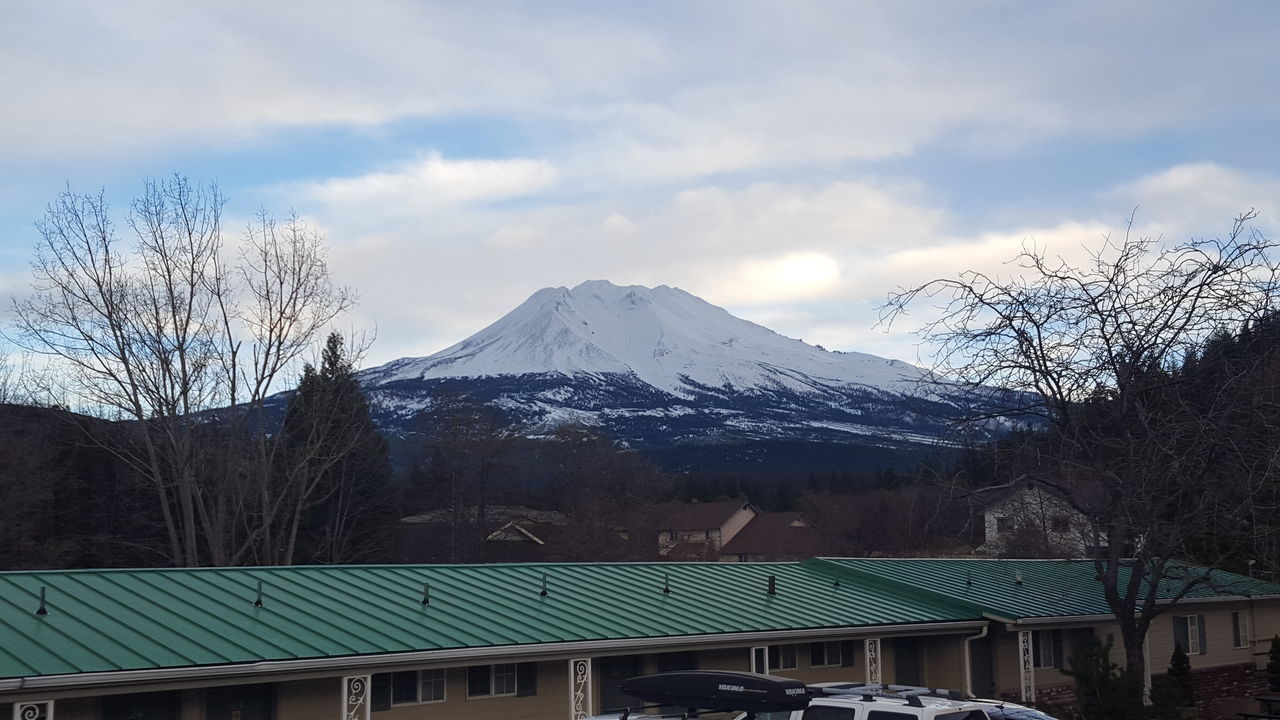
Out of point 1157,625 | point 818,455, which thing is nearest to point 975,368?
point 1157,625

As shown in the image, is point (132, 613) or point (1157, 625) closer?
point (132, 613)

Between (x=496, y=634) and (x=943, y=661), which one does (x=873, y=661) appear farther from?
(x=496, y=634)

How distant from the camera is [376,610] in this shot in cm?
1777

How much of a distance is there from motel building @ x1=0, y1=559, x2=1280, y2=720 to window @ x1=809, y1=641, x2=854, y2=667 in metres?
0.04

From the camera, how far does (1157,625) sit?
28594mm

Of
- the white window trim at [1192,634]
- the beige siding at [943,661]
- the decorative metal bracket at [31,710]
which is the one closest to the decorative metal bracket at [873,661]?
the beige siding at [943,661]

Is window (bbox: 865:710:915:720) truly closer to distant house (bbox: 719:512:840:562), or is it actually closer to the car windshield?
the car windshield

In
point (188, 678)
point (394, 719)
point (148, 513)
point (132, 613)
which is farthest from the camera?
point (148, 513)

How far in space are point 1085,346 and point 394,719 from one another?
13.6 metres

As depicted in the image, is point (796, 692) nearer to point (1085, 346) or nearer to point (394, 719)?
point (394, 719)

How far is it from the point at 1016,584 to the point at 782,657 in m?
9.31

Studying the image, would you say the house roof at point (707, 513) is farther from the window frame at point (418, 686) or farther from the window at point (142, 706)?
the window at point (142, 706)

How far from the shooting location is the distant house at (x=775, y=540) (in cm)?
7725

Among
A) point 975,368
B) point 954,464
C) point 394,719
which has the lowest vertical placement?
point 394,719
